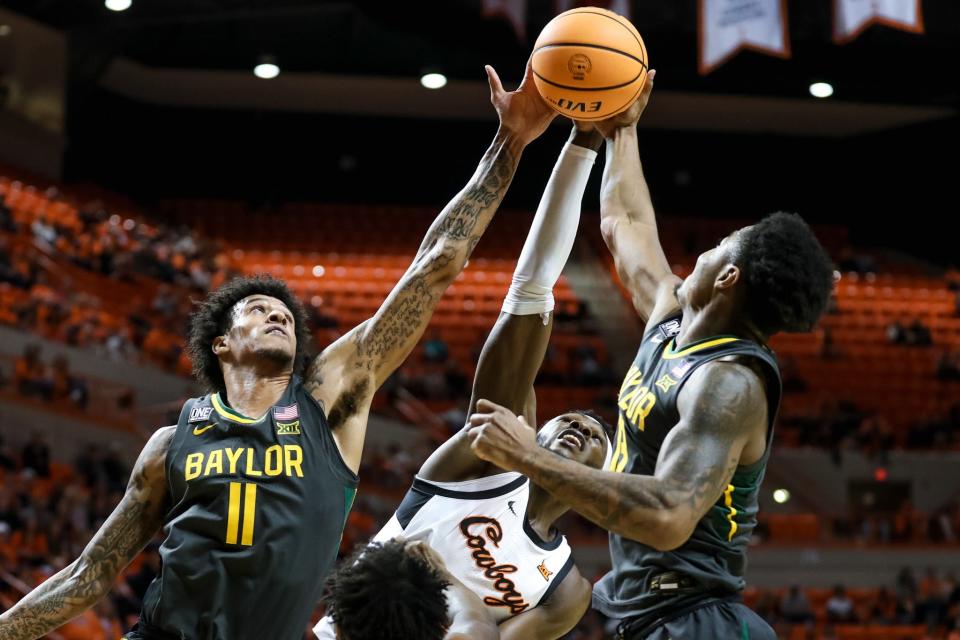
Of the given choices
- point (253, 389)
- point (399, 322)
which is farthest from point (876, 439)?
point (253, 389)

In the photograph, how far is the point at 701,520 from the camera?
3750mm

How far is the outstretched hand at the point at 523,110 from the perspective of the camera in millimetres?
4680

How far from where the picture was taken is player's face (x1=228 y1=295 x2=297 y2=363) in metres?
4.32

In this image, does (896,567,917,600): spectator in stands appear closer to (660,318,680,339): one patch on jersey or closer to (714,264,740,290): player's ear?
(660,318,680,339): one patch on jersey

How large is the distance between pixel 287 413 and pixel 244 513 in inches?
14.4

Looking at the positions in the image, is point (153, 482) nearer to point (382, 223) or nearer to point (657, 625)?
point (657, 625)

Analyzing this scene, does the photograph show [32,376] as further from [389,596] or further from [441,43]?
[389,596]

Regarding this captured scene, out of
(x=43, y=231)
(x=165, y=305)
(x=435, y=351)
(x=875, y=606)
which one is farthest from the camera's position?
(x=435, y=351)

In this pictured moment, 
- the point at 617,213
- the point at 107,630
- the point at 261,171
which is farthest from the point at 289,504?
the point at 261,171

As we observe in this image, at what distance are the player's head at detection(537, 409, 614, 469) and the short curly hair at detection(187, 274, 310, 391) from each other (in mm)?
947

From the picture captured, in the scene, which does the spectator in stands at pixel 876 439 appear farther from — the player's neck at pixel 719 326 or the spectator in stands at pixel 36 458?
the player's neck at pixel 719 326

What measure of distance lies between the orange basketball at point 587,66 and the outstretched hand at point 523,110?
0.06m

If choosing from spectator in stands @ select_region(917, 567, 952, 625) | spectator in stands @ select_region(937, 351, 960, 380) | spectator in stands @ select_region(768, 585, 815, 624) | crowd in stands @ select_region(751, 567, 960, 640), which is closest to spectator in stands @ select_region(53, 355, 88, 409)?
crowd in stands @ select_region(751, 567, 960, 640)

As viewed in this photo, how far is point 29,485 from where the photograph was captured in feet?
40.9
